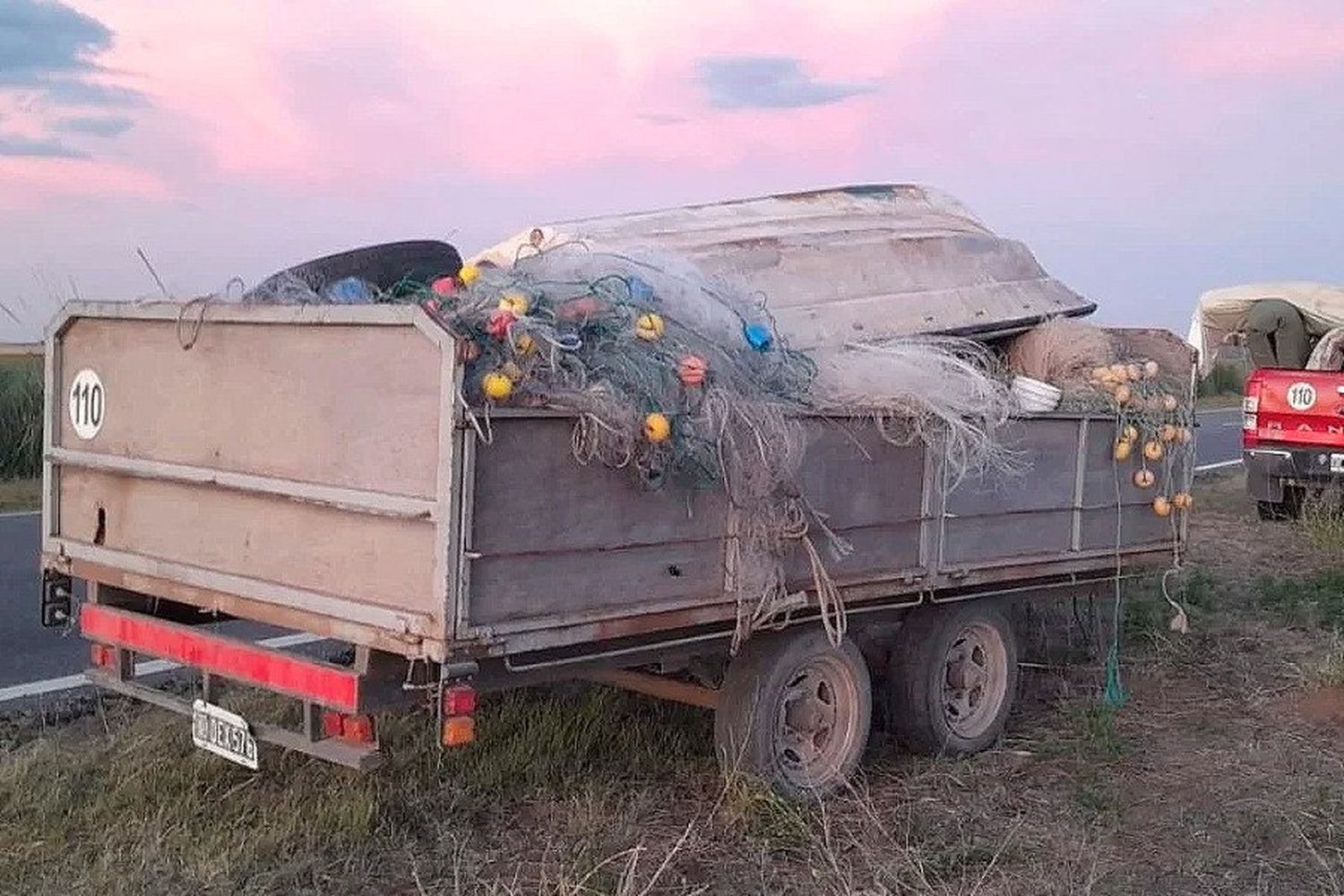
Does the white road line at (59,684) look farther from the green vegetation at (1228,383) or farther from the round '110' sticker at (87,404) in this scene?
the green vegetation at (1228,383)

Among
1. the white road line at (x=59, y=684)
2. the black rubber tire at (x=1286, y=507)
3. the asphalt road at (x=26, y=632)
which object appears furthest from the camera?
the black rubber tire at (x=1286, y=507)

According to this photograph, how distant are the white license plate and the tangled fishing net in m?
1.37

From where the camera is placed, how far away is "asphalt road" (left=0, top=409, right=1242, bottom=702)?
295 inches

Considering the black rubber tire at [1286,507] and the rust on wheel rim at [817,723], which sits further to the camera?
the black rubber tire at [1286,507]

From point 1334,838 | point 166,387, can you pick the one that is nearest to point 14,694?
point 166,387

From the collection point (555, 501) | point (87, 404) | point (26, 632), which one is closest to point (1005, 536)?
point (555, 501)

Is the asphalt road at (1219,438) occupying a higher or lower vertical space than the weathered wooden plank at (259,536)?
lower

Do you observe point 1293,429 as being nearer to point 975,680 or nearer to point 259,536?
point 975,680

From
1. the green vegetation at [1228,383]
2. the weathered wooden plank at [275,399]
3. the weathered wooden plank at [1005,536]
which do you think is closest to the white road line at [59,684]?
the weathered wooden plank at [275,399]

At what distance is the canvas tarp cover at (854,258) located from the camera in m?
6.63

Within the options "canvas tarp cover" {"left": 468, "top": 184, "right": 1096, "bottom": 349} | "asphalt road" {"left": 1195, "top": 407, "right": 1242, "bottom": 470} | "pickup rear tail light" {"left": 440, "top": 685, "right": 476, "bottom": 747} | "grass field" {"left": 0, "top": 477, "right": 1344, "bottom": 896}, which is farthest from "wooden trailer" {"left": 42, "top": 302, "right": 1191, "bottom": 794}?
"asphalt road" {"left": 1195, "top": 407, "right": 1242, "bottom": 470}

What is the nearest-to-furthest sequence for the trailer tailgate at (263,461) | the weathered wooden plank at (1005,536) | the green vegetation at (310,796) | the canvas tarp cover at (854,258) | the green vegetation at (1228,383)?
the trailer tailgate at (263,461) → the green vegetation at (310,796) → the weathered wooden plank at (1005,536) → the canvas tarp cover at (854,258) → the green vegetation at (1228,383)

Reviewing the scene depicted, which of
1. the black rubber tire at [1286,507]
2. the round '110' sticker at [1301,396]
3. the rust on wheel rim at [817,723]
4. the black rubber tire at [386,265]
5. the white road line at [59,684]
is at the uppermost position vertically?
the black rubber tire at [386,265]

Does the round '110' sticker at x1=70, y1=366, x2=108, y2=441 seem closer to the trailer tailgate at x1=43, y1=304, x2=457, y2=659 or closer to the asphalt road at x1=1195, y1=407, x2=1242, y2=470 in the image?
the trailer tailgate at x1=43, y1=304, x2=457, y2=659
